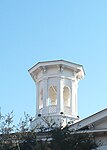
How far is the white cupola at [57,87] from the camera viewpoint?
1309 inches

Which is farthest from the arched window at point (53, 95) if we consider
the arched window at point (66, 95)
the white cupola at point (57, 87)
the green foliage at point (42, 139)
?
the green foliage at point (42, 139)

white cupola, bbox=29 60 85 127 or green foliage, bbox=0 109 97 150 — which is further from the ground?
white cupola, bbox=29 60 85 127

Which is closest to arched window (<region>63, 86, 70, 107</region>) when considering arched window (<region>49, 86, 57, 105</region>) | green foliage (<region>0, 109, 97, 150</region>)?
arched window (<region>49, 86, 57, 105</region>)

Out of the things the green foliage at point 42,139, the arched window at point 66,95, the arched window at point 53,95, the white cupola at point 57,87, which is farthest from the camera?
the arched window at point 66,95

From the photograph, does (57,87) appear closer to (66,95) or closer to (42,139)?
(66,95)

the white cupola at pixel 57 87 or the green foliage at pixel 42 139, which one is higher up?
the white cupola at pixel 57 87

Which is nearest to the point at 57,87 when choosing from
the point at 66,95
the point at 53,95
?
the point at 66,95

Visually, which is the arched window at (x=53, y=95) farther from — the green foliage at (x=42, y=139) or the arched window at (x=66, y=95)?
the green foliage at (x=42, y=139)

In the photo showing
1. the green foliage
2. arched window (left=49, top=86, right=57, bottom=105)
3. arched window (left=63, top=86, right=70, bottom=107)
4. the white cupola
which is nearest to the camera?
the green foliage

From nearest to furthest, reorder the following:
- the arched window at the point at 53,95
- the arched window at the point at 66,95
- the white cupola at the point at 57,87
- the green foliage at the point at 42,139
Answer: the green foliage at the point at 42,139 → the white cupola at the point at 57,87 → the arched window at the point at 53,95 → the arched window at the point at 66,95

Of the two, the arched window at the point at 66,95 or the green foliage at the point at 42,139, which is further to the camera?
the arched window at the point at 66,95

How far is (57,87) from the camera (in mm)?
33688

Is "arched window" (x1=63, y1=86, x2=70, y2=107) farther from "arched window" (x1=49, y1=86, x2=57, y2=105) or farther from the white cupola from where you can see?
"arched window" (x1=49, y1=86, x2=57, y2=105)

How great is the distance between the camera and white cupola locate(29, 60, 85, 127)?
33250 millimetres
